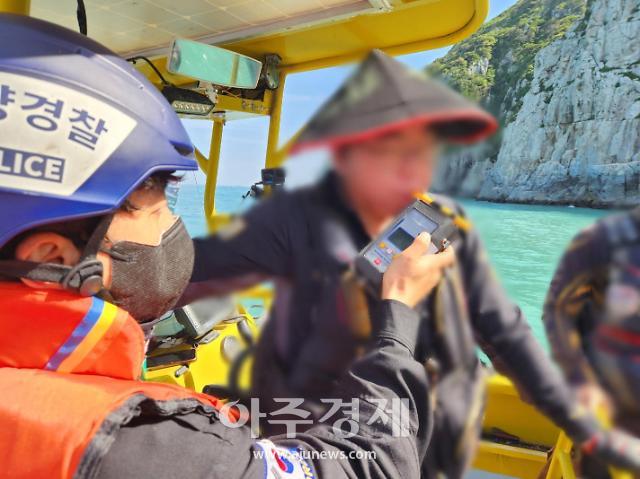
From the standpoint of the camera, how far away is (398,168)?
19.5 inches

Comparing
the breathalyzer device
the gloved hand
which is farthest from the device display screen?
the gloved hand

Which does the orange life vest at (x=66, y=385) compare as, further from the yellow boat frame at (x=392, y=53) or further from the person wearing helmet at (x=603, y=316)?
the person wearing helmet at (x=603, y=316)

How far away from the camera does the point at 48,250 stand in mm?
644

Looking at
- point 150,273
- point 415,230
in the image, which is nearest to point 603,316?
point 415,230

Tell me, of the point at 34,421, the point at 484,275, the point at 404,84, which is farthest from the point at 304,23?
the point at 34,421

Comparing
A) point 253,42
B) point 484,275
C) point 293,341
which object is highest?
point 253,42

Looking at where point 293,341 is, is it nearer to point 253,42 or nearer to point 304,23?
point 304,23

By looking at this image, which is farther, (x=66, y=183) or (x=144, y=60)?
(x=144, y=60)

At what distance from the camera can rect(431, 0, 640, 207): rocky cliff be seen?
0.48 m

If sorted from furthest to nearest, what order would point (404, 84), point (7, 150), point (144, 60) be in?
1. point (144, 60)
2. point (7, 150)
3. point (404, 84)

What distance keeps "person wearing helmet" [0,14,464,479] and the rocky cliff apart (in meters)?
0.12

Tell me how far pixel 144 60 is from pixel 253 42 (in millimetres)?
531

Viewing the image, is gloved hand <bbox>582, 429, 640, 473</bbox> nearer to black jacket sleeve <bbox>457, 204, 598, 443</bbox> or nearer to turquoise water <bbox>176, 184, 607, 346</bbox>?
black jacket sleeve <bbox>457, 204, 598, 443</bbox>

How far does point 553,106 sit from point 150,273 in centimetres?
60
